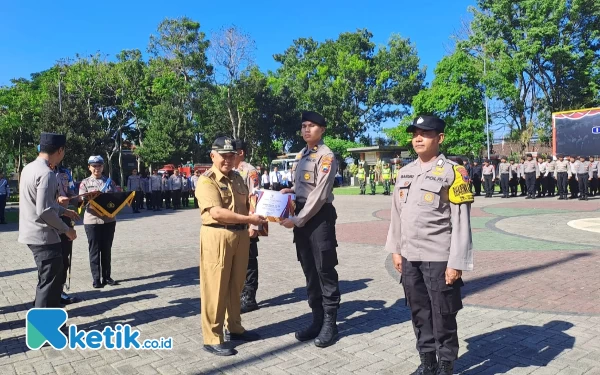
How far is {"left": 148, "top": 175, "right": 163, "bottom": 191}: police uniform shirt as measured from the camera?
20766 millimetres

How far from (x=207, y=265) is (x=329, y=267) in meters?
1.13

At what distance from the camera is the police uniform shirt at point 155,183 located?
20.8 metres

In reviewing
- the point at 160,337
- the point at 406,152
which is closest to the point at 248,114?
the point at 406,152

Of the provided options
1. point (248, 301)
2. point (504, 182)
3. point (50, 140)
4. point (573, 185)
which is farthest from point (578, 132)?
point (50, 140)

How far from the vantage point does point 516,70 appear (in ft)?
111

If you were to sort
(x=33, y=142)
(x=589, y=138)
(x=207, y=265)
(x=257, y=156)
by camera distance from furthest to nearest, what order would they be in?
(x=257, y=156) → (x=33, y=142) → (x=589, y=138) → (x=207, y=265)

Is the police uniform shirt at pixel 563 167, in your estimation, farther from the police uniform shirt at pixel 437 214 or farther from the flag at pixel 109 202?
the police uniform shirt at pixel 437 214

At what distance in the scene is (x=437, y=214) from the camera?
344 centimetres

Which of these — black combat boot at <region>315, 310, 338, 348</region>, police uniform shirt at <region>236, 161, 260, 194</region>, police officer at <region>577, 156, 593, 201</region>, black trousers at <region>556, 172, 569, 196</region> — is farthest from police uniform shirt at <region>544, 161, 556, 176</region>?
black combat boot at <region>315, 310, 338, 348</region>

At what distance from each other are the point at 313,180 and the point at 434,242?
1.36 m

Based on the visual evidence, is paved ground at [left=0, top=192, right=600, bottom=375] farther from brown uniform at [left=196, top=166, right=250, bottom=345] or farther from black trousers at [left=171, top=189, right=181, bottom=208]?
black trousers at [left=171, top=189, right=181, bottom=208]

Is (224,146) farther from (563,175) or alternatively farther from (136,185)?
(563,175)

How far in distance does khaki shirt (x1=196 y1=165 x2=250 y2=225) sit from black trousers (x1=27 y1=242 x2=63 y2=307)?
168cm

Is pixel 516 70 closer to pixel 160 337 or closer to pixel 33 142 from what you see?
pixel 160 337
